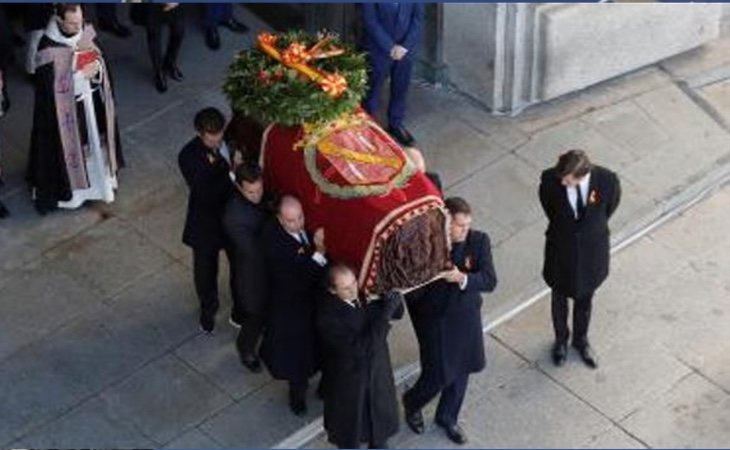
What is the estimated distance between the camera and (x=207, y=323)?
29.4ft

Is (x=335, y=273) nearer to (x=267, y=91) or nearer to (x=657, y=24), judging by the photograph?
(x=267, y=91)

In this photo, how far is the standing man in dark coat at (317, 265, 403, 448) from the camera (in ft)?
24.2

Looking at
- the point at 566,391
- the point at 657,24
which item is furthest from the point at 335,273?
the point at 657,24

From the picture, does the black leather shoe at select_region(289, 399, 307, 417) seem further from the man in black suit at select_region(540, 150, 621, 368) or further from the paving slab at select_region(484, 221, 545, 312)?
the man in black suit at select_region(540, 150, 621, 368)

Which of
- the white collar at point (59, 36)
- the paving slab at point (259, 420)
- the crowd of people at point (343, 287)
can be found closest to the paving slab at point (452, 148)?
the crowd of people at point (343, 287)

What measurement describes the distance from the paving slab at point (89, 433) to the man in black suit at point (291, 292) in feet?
2.78

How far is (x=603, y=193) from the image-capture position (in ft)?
26.2

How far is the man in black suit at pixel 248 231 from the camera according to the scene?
791cm

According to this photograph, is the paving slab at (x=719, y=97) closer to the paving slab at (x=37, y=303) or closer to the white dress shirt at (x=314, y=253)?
the white dress shirt at (x=314, y=253)

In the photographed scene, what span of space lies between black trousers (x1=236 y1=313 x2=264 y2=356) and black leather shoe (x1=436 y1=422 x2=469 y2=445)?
3.74 feet

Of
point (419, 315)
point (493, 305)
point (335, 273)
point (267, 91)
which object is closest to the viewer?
point (335, 273)

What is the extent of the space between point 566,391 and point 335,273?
6.41 feet

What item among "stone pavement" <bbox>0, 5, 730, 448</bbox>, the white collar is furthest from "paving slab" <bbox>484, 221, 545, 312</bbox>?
the white collar

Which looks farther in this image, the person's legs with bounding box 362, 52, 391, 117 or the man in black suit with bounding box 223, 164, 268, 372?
the person's legs with bounding box 362, 52, 391, 117
